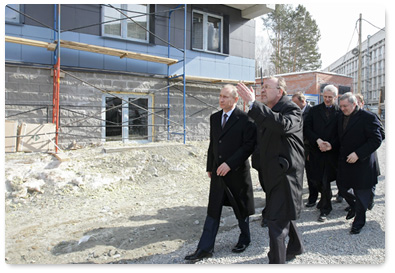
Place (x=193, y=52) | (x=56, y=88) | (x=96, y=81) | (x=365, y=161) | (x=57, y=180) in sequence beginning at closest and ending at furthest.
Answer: (x=365, y=161) → (x=57, y=180) → (x=56, y=88) → (x=96, y=81) → (x=193, y=52)

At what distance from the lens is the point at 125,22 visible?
8523 mm

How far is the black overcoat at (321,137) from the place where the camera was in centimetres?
438

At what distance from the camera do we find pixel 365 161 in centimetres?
390

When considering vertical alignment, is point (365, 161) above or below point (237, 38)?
below

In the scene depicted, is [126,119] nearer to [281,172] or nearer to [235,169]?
[235,169]

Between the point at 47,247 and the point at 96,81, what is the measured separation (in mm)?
5274

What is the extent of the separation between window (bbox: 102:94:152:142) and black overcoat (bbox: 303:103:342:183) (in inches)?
184

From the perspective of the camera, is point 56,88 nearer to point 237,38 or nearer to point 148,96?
point 148,96

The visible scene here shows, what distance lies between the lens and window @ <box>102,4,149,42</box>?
819 centimetres

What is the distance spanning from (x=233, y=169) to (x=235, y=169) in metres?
0.05

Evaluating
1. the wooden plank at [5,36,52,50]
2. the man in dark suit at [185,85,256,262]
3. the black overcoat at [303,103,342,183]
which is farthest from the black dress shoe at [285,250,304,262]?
the wooden plank at [5,36,52,50]

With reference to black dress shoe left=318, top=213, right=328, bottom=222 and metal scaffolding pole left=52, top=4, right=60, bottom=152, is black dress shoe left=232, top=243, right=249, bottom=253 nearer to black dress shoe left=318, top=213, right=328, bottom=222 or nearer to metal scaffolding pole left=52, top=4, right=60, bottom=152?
black dress shoe left=318, top=213, right=328, bottom=222

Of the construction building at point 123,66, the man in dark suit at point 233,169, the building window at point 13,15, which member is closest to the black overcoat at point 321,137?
the man in dark suit at point 233,169

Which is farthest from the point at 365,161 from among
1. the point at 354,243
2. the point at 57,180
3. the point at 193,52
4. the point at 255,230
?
the point at 193,52
